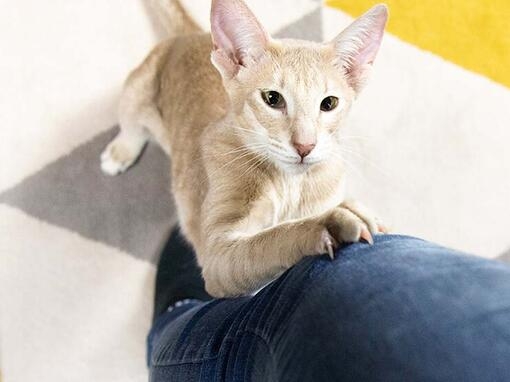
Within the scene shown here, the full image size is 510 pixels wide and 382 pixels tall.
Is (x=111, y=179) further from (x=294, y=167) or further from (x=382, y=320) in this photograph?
(x=382, y=320)

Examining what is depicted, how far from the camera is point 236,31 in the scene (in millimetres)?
1105

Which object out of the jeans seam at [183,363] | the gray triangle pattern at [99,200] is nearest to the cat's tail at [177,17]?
the gray triangle pattern at [99,200]

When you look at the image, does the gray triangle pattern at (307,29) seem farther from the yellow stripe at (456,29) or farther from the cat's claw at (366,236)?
the cat's claw at (366,236)

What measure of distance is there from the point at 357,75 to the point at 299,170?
0.78 ft

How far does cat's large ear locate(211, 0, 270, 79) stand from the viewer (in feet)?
3.47

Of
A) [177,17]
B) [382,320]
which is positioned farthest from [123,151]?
[382,320]

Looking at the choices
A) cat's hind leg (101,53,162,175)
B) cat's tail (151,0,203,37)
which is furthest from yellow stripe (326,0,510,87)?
cat's hind leg (101,53,162,175)

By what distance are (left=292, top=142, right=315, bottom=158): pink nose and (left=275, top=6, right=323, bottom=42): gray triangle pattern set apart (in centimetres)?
95

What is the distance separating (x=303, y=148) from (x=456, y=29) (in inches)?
46.5

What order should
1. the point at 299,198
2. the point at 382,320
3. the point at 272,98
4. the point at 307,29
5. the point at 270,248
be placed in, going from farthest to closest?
the point at 307,29 < the point at 299,198 < the point at 272,98 < the point at 270,248 < the point at 382,320

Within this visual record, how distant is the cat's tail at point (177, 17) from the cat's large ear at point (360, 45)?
2.15 ft

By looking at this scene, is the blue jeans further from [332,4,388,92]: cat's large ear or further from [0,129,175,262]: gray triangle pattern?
[0,129,175,262]: gray triangle pattern

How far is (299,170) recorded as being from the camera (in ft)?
3.72

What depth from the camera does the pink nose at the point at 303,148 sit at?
1034mm
